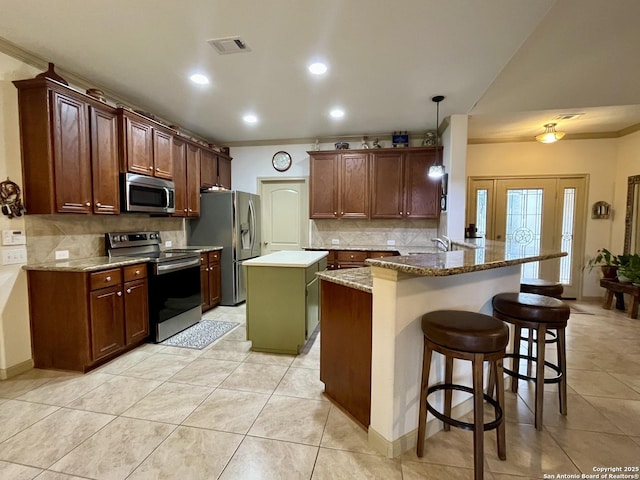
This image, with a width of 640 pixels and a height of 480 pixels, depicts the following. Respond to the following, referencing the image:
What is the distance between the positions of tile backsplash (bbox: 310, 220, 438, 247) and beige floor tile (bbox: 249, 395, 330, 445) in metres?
3.23

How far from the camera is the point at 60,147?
2.57m

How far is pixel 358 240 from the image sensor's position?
5.20m

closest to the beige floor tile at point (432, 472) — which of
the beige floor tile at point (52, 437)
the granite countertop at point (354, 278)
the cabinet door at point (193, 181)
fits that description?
the granite countertop at point (354, 278)

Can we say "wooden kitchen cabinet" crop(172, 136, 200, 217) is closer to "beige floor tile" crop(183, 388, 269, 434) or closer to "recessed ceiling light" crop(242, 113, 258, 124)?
"recessed ceiling light" crop(242, 113, 258, 124)

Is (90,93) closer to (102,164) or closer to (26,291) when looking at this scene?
(102,164)

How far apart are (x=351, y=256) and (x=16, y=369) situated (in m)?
3.76

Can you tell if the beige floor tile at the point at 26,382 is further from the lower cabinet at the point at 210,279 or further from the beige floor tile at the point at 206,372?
the lower cabinet at the point at 210,279

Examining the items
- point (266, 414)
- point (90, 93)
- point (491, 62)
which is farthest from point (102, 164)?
point (491, 62)

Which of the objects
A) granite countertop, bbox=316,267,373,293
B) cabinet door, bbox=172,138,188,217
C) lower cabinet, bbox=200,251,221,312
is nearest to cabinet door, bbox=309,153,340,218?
lower cabinet, bbox=200,251,221,312

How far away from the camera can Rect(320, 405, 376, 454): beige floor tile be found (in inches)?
68.4

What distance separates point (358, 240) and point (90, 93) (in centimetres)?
390

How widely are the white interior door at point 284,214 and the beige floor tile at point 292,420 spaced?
3394 millimetres

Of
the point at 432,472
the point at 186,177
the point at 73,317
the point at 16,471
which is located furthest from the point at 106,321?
the point at 432,472

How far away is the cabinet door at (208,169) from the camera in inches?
183
